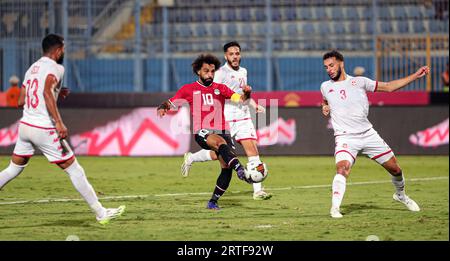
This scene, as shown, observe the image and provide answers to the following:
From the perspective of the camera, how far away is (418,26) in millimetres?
28438

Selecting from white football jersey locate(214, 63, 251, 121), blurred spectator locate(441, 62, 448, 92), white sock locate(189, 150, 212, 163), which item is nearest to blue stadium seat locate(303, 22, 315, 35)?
blurred spectator locate(441, 62, 448, 92)

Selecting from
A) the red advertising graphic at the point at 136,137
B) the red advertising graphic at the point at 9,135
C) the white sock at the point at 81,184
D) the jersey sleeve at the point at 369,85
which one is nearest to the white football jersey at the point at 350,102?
the jersey sleeve at the point at 369,85

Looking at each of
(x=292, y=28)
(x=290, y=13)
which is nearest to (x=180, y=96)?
(x=290, y=13)

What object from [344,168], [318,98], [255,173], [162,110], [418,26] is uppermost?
[418,26]

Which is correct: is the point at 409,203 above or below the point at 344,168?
below

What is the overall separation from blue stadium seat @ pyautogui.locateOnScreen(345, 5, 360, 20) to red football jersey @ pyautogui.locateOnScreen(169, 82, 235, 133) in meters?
16.2

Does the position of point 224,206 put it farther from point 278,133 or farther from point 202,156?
point 278,133

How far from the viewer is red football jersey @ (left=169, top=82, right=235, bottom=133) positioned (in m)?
12.6

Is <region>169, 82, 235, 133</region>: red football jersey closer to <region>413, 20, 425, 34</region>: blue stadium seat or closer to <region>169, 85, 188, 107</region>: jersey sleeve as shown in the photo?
<region>169, 85, 188, 107</region>: jersey sleeve

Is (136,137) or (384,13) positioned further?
(384,13)

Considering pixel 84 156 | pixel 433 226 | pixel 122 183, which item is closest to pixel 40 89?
pixel 433 226

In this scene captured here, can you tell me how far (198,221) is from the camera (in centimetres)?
1134

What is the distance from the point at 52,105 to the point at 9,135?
13.4 metres

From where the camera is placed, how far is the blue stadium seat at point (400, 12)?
27.8 metres
